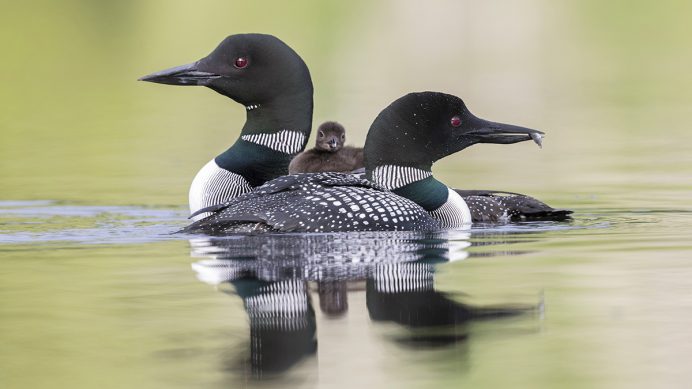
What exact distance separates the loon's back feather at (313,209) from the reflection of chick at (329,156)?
200 centimetres

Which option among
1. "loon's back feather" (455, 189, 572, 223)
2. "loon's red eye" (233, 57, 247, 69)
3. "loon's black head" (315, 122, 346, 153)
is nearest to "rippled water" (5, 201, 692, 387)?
"loon's back feather" (455, 189, 572, 223)

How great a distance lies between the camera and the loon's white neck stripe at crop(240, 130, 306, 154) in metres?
8.35

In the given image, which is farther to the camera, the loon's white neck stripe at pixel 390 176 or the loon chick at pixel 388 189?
the loon's white neck stripe at pixel 390 176

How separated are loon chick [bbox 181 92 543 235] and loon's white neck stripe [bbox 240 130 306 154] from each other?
0.49 m

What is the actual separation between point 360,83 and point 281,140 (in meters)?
12.0

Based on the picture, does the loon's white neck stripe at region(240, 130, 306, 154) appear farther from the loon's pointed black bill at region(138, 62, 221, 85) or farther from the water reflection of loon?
the water reflection of loon

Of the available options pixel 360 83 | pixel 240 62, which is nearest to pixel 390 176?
pixel 240 62

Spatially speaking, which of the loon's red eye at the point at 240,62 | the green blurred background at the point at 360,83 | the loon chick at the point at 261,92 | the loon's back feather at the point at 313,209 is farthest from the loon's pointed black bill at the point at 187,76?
the green blurred background at the point at 360,83

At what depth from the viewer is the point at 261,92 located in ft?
27.4

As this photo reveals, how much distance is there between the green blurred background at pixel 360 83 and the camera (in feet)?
37.0

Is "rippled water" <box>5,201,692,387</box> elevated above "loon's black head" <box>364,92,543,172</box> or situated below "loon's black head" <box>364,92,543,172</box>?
below

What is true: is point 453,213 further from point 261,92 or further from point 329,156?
point 329,156

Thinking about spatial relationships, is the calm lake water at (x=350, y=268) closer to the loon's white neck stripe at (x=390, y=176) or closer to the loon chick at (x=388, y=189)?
the loon chick at (x=388, y=189)

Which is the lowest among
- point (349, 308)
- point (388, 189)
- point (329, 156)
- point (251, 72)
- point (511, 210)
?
point (349, 308)
